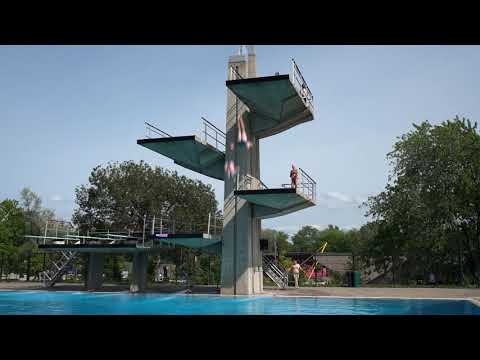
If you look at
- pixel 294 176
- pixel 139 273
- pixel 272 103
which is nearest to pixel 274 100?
pixel 272 103

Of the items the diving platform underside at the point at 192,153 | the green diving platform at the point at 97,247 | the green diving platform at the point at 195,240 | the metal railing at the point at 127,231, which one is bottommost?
the green diving platform at the point at 97,247

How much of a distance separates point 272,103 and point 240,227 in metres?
5.61

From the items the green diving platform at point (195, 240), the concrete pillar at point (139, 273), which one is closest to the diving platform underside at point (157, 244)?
the green diving platform at point (195, 240)

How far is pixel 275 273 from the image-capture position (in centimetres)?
2339

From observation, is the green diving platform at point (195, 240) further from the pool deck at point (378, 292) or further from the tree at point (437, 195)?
the tree at point (437, 195)

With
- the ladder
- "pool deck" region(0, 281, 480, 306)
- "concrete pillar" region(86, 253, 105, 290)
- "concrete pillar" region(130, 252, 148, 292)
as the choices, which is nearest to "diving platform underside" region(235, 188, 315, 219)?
"pool deck" region(0, 281, 480, 306)

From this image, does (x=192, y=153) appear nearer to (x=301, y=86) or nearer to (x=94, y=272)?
(x=301, y=86)

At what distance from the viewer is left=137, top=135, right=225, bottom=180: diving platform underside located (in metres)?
20.5

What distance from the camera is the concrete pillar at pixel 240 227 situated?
64.6 ft

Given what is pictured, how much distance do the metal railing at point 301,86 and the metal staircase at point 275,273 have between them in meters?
8.40

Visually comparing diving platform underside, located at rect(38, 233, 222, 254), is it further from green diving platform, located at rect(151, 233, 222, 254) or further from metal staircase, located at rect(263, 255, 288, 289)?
metal staircase, located at rect(263, 255, 288, 289)

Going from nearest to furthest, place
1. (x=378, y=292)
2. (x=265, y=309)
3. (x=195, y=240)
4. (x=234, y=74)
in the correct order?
(x=265, y=309), (x=195, y=240), (x=378, y=292), (x=234, y=74)

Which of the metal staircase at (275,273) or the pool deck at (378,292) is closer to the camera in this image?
the pool deck at (378,292)
